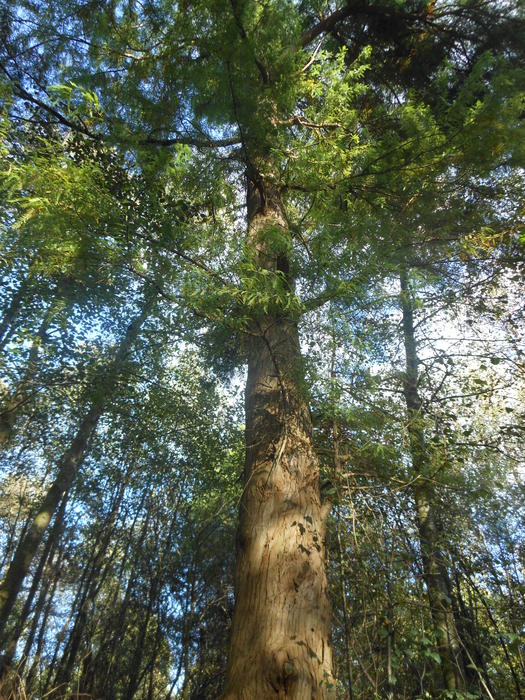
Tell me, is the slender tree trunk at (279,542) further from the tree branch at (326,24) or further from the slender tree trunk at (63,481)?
the tree branch at (326,24)

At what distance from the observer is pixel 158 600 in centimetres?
537

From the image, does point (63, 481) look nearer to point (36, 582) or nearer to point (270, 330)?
point (36, 582)

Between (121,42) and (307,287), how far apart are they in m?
3.60

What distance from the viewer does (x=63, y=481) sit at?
20.6ft

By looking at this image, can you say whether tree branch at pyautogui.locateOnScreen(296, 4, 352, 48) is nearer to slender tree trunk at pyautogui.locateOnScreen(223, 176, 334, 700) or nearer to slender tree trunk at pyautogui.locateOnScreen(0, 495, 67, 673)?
slender tree trunk at pyautogui.locateOnScreen(223, 176, 334, 700)

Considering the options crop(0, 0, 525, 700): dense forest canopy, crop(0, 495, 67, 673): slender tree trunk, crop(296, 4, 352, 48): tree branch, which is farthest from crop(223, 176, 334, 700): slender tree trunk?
crop(0, 495, 67, 673): slender tree trunk

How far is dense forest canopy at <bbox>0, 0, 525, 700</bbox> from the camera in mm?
2797

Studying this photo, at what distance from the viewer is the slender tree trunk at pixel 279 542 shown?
197cm

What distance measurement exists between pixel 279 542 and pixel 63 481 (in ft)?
16.6

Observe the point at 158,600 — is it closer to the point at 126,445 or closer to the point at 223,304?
the point at 126,445

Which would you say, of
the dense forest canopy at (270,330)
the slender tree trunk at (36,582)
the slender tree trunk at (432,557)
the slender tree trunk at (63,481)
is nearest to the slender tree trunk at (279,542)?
the dense forest canopy at (270,330)

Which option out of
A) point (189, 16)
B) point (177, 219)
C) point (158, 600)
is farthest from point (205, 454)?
point (189, 16)

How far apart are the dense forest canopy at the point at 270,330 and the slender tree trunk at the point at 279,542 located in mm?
15

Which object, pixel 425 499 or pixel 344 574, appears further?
pixel 425 499
